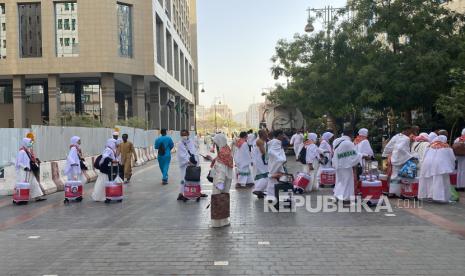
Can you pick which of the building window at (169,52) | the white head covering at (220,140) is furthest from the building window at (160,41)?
the white head covering at (220,140)

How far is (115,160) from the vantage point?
40.9 feet

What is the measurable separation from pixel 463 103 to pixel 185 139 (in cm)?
909

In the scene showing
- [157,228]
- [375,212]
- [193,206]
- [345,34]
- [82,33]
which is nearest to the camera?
[157,228]

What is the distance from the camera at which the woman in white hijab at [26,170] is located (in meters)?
12.1

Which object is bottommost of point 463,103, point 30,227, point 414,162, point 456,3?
point 30,227

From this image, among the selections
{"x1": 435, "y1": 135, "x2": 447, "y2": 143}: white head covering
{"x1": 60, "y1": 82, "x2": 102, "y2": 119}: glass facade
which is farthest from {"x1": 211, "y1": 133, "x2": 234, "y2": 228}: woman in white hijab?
{"x1": 60, "y1": 82, "x2": 102, "y2": 119}: glass facade

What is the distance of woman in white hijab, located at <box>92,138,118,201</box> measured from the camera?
12.1m

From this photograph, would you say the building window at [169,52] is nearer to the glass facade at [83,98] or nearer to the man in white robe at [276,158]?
the glass facade at [83,98]

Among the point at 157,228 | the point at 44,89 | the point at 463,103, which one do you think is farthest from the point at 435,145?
the point at 44,89

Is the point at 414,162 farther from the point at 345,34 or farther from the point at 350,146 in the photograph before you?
the point at 345,34

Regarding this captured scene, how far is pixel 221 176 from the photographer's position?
29.0 feet

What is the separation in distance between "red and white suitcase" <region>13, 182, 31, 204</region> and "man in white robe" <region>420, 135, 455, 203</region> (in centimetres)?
952

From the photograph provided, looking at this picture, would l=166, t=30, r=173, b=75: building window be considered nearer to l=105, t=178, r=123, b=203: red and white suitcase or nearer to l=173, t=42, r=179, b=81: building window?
l=173, t=42, r=179, b=81: building window

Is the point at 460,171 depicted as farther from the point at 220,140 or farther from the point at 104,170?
the point at 104,170
